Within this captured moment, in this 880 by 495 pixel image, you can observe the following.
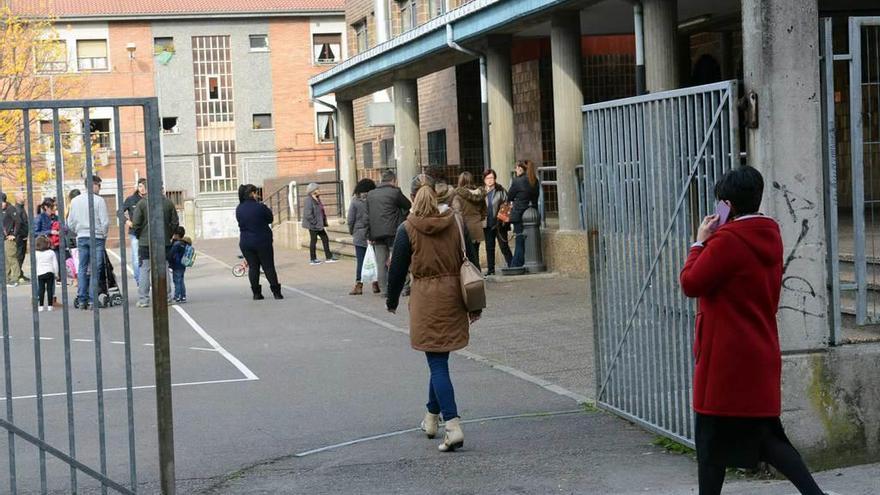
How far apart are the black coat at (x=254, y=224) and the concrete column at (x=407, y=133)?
807 cm

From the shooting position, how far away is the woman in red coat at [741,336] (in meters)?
5.39

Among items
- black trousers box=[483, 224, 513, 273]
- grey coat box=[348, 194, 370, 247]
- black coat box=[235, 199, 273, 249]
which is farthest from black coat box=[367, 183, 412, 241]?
black trousers box=[483, 224, 513, 273]

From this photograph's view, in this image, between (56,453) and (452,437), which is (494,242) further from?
(56,453)

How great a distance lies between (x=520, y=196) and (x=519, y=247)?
31.8 inches

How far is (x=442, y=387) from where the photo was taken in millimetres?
7789

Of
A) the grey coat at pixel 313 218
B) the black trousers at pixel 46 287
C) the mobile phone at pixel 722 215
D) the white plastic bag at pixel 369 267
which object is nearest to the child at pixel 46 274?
the black trousers at pixel 46 287

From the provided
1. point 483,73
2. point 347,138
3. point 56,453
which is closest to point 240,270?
point 483,73

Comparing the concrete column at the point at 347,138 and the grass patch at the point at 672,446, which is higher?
the concrete column at the point at 347,138

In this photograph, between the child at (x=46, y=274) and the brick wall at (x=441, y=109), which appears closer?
the child at (x=46, y=274)

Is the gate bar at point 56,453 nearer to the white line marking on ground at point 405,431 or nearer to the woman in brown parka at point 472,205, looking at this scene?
the white line marking on ground at point 405,431

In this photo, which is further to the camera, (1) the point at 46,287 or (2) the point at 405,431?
(1) the point at 46,287

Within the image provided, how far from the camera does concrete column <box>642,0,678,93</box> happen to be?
1642 centimetres

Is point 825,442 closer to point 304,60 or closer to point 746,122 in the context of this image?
point 746,122

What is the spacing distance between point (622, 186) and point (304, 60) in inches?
2041
